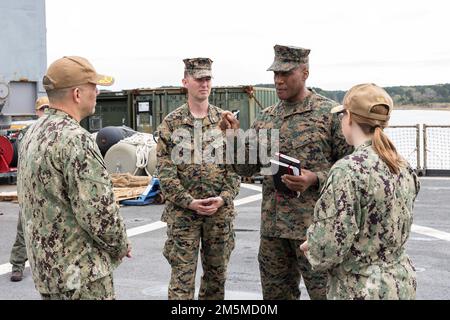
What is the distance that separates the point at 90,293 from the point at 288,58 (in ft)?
6.86

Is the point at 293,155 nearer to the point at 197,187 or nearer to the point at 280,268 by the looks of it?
the point at 280,268

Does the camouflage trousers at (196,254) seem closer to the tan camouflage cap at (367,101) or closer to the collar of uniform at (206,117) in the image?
the collar of uniform at (206,117)

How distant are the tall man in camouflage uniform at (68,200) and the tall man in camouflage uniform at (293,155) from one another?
4.57 feet

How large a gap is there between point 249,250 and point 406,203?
5285mm

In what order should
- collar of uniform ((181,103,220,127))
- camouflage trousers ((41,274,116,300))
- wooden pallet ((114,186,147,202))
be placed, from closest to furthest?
camouflage trousers ((41,274,116,300)) < collar of uniform ((181,103,220,127)) < wooden pallet ((114,186,147,202))

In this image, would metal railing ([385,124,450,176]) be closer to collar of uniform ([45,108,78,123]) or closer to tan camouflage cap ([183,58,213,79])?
tan camouflage cap ([183,58,213,79])

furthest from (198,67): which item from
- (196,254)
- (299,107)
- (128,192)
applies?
(128,192)

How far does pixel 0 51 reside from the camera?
23547mm

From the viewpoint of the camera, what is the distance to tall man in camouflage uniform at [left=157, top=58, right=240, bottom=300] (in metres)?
4.87

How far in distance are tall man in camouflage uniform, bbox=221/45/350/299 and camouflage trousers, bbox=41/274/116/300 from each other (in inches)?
56.6

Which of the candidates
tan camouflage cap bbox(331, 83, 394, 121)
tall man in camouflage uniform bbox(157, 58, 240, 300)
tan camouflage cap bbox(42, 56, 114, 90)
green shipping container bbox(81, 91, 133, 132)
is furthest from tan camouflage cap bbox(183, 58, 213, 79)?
green shipping container bbox(81, 91, 133, 132)

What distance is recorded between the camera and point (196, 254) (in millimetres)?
4914

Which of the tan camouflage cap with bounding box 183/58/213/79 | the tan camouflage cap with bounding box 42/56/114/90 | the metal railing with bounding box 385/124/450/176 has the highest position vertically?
the tan camouflage cap with bounding box 183/58/213/79
